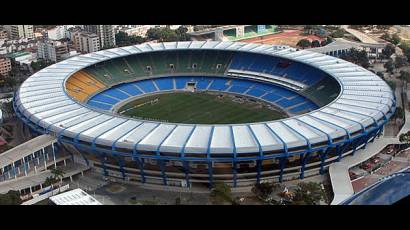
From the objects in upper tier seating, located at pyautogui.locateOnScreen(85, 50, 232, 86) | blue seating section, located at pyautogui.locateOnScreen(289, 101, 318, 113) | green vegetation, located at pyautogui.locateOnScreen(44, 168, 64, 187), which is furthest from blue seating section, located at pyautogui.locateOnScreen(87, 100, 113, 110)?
blue seating section, located at pyautogui.locateOnScreen(289, 101, 318, 113)

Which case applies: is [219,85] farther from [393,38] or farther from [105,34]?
[105,34]

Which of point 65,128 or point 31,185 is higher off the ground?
point 65,128

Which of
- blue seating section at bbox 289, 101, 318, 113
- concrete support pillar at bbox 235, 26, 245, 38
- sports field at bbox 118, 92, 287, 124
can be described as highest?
concrete support pillar at bbox 235, 26, 245, 38

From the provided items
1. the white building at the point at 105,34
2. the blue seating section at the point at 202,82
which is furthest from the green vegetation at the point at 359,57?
the white building at the point at 105,34

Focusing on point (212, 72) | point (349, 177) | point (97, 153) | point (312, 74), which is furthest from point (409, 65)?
point (97, 153)

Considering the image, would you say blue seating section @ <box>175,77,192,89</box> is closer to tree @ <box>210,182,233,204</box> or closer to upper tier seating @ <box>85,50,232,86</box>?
upper tier seating @ <box>85,50,232,86</box>

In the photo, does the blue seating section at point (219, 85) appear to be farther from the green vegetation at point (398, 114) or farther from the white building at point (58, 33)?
the white building at point (58, 33)

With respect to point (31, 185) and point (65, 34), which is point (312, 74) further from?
point (65, 34)
